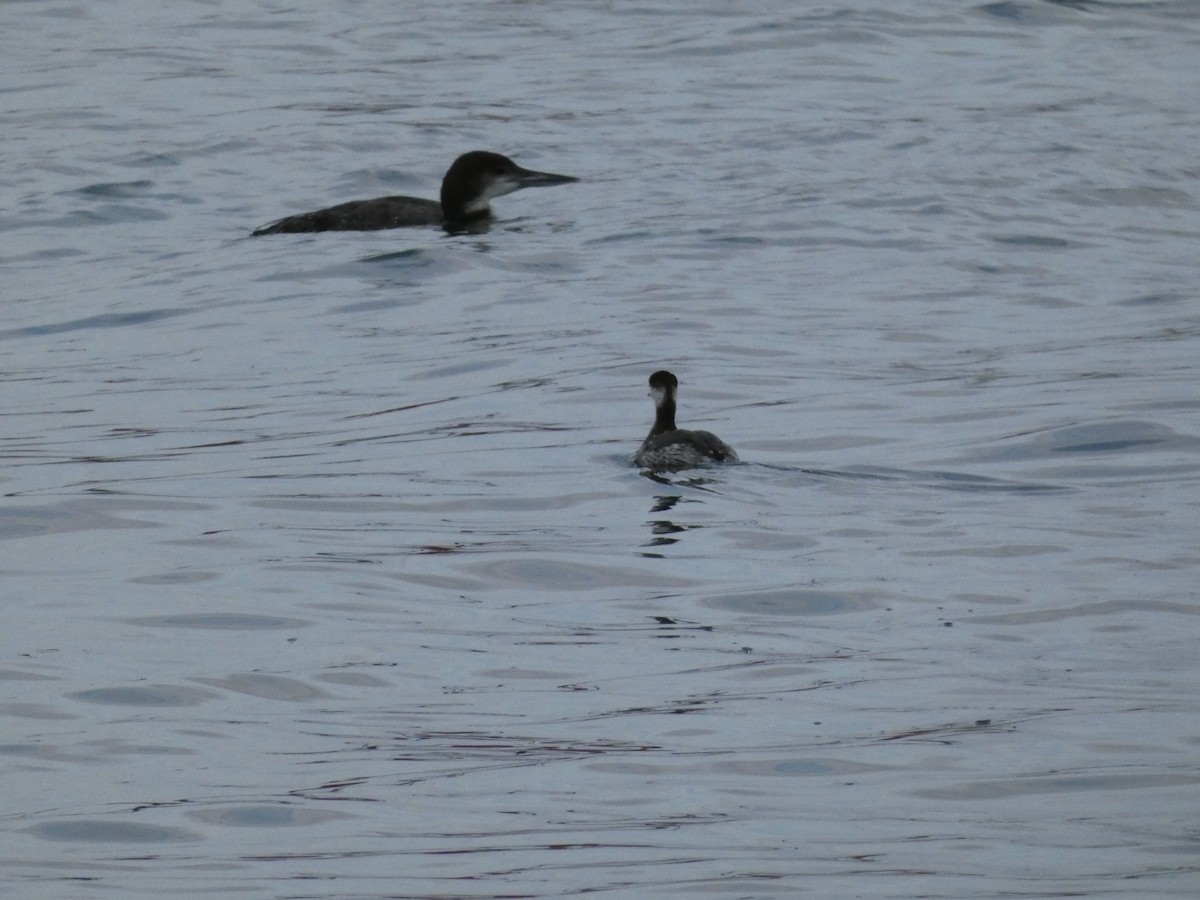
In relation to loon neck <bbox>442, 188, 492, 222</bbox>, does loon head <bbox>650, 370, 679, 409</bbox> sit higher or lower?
higher

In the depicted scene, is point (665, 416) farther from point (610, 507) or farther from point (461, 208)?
point (461, 208)

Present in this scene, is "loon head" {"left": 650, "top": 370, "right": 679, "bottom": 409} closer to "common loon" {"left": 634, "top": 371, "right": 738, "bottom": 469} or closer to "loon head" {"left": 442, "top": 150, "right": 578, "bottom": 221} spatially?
"common loon" {"left": 634, "top": 371, "right": 738, "bottom": 469}

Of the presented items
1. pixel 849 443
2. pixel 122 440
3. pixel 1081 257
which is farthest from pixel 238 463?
pixel 1081 257

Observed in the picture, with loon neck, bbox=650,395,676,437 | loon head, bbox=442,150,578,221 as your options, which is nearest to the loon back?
loon head, bbox=442,150,578,221

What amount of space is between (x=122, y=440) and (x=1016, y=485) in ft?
14.4

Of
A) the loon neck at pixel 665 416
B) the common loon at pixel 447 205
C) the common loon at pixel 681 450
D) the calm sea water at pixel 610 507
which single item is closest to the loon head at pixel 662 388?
the loon neck at pixel 665 416

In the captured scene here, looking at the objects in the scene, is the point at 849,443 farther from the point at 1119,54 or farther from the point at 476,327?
the point at 1119,54

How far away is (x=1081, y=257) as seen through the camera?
597 inches

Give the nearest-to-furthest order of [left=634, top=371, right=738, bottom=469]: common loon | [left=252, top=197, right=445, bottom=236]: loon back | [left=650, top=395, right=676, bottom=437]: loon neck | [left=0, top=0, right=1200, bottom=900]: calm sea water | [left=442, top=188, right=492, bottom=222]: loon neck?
[left=0, top=0, right=1200, bottom=900]: calm sea water → [left=634, top=371, right=738, bottom=469]: common loon → [left=650, top=395, right=676, bottom=437]: loon neck → [left=252, top=197, right=445, bottom=236]: loon back → [left=442, top=188, right=492, bottom=222]: loon neck

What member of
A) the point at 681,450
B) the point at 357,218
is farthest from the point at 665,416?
the point at 357,218

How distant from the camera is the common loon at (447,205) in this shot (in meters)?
16.5

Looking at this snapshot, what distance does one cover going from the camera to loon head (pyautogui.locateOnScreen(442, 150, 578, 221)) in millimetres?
17469

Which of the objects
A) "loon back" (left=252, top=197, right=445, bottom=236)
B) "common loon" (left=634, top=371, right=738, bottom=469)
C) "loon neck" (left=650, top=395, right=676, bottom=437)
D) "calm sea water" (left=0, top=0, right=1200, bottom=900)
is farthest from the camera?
"loon back" (left=252, top=197, right=445, bottom=236)

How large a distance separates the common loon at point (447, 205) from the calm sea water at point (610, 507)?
35 centimetres
